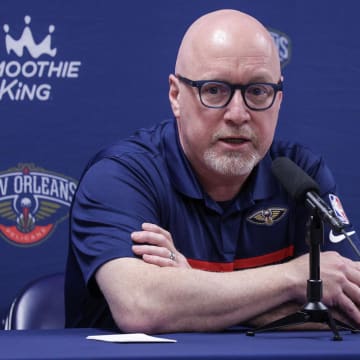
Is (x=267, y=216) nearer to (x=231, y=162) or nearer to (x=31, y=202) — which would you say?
(x=231, y=162)

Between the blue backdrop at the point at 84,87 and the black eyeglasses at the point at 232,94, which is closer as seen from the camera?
the black eyeglasses at the point at 232,94

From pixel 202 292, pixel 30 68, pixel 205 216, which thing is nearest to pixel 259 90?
pixel 205 216

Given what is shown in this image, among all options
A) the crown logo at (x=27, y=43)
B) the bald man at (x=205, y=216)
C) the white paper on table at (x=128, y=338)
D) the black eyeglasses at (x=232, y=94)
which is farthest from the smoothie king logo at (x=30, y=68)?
the white paper on table at (x=128, y=338)

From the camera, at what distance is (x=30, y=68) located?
8.70 ft

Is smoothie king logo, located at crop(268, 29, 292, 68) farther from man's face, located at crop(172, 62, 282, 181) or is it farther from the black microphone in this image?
the black microphone

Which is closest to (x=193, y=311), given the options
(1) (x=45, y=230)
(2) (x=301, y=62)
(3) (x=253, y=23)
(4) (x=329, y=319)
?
(4) (x=329, y=319)

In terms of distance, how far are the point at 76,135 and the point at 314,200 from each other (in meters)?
1.26

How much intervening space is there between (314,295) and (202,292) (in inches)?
9.5

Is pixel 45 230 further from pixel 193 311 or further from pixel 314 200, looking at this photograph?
pixel 314 200

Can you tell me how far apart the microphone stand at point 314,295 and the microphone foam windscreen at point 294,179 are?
0.04 metres

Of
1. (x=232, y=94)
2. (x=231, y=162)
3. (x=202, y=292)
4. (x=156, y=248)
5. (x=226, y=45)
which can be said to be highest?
(x=226, y=45)

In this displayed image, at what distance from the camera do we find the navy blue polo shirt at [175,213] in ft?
6.55

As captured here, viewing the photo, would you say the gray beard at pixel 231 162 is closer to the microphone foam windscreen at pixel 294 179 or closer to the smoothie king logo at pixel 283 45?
the microphone foam windscreen at pixel 294 179

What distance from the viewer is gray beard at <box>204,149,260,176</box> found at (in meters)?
2.11
